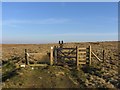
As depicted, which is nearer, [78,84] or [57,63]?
[78,84]

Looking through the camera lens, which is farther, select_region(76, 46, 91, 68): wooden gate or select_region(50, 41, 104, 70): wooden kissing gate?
select_region(76, 46, 91, 68): wooden gate

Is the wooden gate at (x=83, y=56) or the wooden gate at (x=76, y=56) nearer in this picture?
the wooden gate at (x=76, y=56)

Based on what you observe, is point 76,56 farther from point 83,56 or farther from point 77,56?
point 83,56

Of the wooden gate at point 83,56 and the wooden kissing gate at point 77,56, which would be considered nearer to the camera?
the wooden kissing gate at point 77,56

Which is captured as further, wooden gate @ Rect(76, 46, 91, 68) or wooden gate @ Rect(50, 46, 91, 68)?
wooden gate @ Rect(76, 46, 91, 68)

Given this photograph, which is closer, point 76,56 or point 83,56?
point 76,56

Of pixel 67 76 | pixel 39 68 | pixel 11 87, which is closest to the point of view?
pixel 11 87

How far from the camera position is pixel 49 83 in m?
20.3

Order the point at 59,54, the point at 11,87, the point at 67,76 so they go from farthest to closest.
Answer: the point at 59,54
the point at 67,76
the point at 11,87

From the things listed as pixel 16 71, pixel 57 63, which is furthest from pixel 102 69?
pixel 16 71

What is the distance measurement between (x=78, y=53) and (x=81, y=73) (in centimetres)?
242

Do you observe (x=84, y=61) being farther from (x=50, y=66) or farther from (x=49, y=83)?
(x=49, y=83)

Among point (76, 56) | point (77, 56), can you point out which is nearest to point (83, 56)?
point (77, 56)

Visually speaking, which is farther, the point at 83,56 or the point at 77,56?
the point at 83,56
